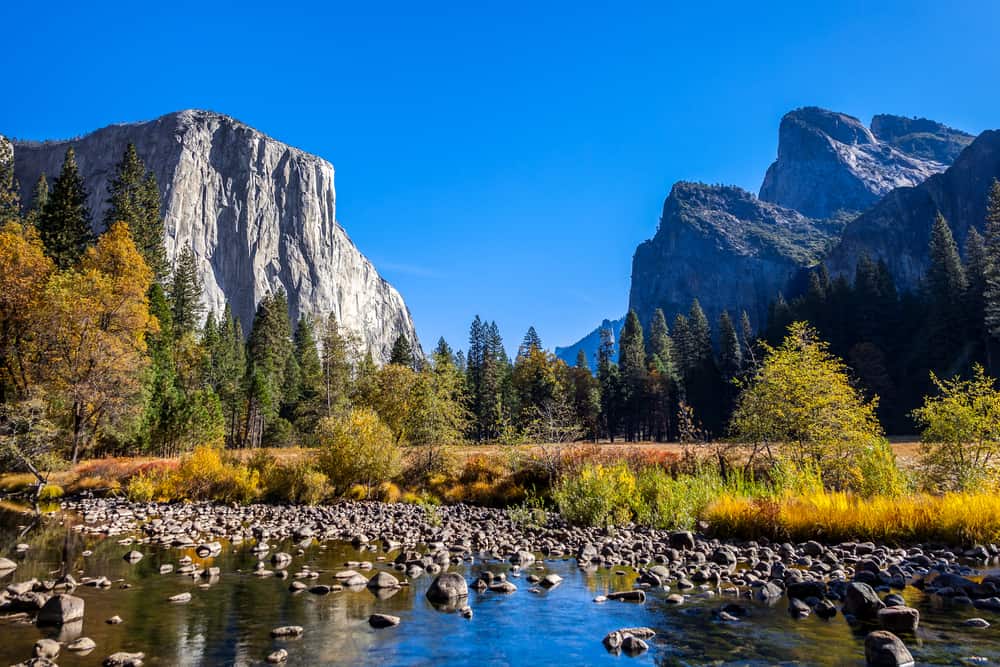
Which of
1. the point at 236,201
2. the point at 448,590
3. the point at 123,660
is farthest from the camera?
the point at 236,201

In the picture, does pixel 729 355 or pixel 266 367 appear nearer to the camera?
pixel 266 367

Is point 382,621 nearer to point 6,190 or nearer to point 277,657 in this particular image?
point 277,657

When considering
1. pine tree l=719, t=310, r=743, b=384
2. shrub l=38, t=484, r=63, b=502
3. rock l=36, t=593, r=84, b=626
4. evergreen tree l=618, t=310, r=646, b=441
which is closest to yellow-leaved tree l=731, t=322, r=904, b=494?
rock l=36, t=593, r=84, b=626

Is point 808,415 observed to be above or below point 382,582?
above

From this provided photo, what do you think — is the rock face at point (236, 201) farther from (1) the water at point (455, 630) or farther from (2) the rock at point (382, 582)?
(1) the water at point (455, 630)

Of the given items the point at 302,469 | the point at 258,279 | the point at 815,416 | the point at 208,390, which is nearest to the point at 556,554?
the point at 815,416

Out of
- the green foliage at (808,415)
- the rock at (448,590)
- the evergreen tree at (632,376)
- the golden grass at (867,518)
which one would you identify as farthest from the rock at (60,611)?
the evergreen tree at (632,376)

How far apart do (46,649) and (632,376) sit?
81478mm

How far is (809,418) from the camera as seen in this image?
60.6ft

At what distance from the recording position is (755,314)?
19725cm

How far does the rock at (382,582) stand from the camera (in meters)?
9.92

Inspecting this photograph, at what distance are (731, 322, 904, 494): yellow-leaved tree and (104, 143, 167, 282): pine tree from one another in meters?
49.2

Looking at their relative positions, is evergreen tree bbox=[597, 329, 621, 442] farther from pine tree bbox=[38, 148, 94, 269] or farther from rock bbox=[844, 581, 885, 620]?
rock bbox=[844, 581, 885, 620]

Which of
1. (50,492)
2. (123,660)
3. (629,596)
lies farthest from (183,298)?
(629,596)
